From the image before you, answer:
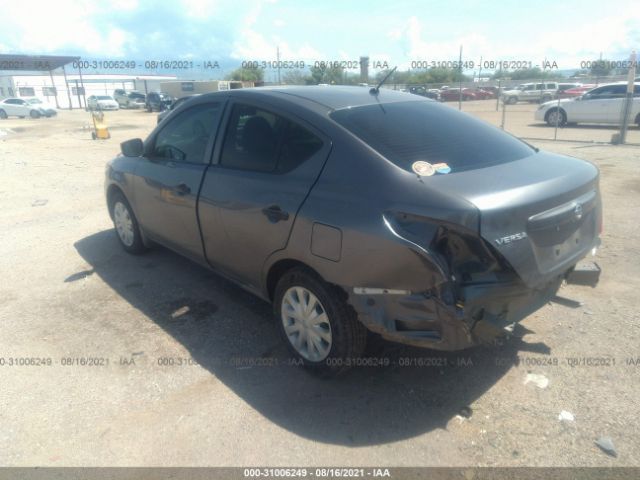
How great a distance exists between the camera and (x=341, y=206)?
268 centimetres

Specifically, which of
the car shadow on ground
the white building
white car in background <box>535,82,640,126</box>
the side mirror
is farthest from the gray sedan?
the white building

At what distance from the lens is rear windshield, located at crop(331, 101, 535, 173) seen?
2.85 m

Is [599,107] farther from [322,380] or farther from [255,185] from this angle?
[322,380]

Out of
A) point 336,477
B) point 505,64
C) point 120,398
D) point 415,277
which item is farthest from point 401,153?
point 505,64

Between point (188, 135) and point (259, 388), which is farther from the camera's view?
point (188, 135)

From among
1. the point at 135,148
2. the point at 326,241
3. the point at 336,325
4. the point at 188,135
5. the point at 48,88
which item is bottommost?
the point at 336,325

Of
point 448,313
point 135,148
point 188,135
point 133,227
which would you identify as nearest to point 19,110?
point 133,227

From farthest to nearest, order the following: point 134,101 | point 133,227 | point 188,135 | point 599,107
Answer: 1. point 134,101
2. point 599,107
3. point 133,227
4. point 188,135

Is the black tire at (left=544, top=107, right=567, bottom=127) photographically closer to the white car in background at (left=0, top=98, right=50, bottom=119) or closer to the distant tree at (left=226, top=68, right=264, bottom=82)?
the white car in background at (left=0, top=98, right=50, bottom=119)

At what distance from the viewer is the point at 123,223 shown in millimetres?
5211

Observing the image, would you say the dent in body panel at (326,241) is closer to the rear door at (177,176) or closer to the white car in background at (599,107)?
the rear door at (177,176)

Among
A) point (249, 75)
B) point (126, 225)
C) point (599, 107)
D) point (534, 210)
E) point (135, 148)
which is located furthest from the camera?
point (249, 75)

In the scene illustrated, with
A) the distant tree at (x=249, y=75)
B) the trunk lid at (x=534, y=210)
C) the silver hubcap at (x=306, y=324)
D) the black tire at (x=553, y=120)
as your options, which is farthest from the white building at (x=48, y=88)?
the trunk lid at (x=534, y=210)

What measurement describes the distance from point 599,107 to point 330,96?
17797 millimetres
